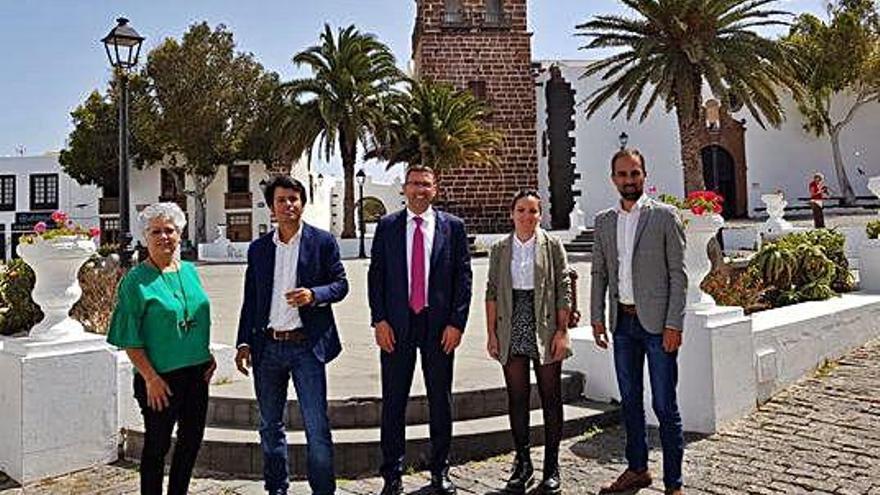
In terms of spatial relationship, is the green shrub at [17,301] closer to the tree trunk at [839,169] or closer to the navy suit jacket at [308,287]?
the navy suit jacket at [308,287]

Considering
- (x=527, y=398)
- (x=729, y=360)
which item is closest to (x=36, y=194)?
(x=729, y=360)

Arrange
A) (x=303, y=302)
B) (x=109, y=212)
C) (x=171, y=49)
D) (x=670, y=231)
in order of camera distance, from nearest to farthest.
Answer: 1. (x=303, y=302)
2. (x=670, y=231)
3. (x=171, y=49)
4. (x=109, y=212)

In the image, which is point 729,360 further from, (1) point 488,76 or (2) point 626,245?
(1) point 488,76

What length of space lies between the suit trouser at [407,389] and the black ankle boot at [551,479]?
543mm

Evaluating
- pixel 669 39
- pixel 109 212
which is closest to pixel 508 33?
pixel 669 39

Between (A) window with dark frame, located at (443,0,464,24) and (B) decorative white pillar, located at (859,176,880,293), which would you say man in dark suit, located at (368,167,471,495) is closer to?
(B) decorative white pillar, located at (859,176,880,293)

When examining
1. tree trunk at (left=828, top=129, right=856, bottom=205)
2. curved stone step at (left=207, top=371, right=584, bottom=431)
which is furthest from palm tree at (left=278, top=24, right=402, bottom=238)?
curved stone step at (left=207, top=371, right=584, bottom=431)

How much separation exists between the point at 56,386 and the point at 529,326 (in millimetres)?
2736

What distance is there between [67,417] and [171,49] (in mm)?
29962

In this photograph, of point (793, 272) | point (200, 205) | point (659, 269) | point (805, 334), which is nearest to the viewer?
point (659, 269)

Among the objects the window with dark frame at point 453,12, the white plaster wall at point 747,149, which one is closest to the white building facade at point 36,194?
the window with dark frame at point 453,12

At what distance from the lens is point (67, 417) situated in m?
4.21

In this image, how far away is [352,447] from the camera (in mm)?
4152

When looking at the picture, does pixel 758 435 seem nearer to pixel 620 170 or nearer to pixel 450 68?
pixel 620 170
